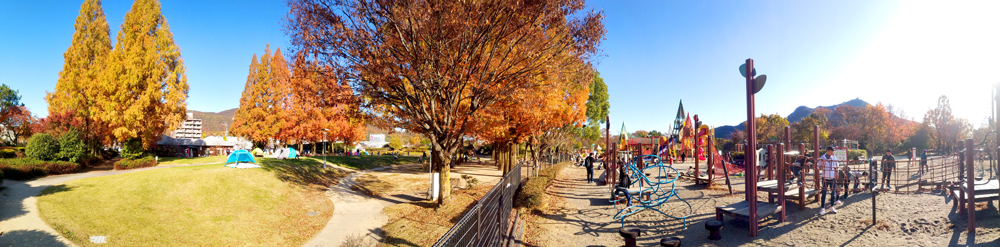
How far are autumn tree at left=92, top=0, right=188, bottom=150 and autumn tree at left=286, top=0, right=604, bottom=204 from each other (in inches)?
782

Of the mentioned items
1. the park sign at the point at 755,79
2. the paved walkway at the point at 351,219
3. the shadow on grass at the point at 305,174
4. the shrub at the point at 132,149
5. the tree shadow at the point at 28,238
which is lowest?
the paved walkway at the point at 351,219

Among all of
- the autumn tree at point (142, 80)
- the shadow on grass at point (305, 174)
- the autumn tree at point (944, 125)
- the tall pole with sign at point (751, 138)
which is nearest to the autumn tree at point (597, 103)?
the shadow on grass at point (305, 174)

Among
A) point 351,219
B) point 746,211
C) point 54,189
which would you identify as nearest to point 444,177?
point 351,219

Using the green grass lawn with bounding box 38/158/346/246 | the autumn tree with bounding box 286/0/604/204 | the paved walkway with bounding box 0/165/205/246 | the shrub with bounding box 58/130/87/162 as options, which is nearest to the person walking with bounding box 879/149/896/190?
the autumn tree with bounding box 286/0/604/204

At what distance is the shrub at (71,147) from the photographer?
20.6m

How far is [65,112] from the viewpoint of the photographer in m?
22.5

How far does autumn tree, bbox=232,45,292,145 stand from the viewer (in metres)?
43.4

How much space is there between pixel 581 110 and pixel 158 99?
27.6m

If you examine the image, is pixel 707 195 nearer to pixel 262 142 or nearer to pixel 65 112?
pixel 65 112

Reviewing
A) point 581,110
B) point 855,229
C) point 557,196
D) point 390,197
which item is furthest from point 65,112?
point 855,229

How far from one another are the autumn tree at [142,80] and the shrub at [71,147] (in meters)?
1.70

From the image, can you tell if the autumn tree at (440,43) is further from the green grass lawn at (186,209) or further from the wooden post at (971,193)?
the wooden post at (971,193)

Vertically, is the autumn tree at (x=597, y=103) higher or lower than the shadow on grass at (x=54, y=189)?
higher

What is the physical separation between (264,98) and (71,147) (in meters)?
24.1
